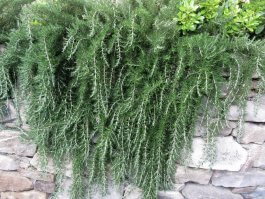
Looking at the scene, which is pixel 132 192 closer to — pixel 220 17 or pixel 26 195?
pixel 26 195

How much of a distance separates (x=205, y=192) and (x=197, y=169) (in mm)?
174

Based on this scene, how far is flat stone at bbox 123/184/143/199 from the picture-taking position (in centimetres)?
186

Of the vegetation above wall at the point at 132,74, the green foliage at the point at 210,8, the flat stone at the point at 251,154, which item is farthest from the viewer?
the flat stone at the point at 251,154

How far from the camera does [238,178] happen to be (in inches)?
71.7

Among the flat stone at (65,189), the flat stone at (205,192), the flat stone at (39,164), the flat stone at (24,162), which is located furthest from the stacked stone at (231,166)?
the flat stone at (24,162)

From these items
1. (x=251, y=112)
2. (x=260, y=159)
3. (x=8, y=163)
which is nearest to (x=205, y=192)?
(x=260, y=159)

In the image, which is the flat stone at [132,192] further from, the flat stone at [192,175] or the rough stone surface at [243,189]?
the rough stone surface at [243,189]

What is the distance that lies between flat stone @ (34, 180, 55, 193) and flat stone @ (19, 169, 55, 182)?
0.03 metres

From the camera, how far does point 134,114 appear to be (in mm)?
1629

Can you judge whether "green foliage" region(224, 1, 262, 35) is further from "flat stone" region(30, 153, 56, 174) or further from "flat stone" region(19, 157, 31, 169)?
A: "flat stone" region(19, 157, 31, 169)

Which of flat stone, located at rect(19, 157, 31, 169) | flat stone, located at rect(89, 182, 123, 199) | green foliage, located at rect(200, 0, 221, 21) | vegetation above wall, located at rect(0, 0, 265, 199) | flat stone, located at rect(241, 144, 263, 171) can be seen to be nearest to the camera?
vegetation above wall, located at rect(0, 0, 265, 199)

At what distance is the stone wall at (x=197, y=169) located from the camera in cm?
174

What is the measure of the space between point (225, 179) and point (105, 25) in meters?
1.13

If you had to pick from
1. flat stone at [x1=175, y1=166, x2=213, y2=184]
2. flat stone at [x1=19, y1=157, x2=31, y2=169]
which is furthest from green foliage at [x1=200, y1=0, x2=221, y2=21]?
flat stone at [x1=19, y1=157, x2=31, y2=169]
